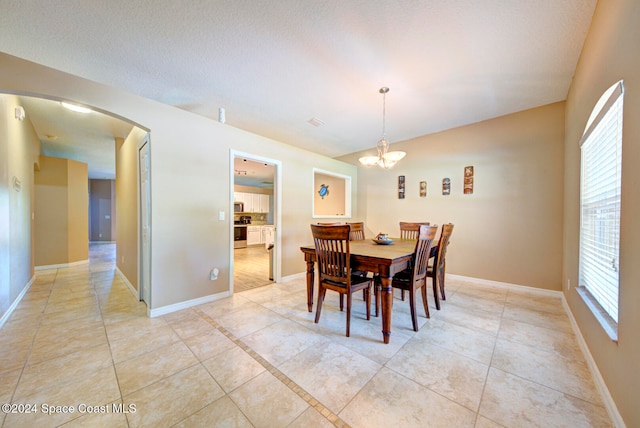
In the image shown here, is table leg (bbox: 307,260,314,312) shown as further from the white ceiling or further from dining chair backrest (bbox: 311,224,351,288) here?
the white ceiling

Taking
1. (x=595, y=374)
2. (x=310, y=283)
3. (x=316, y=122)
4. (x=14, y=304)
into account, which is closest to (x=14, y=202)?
(x=14, y=304)

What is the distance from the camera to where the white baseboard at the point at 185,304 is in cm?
254

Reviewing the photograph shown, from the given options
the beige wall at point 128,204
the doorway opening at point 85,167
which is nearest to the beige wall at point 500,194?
the doorway opening at point 85,167

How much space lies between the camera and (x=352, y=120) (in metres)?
3.75

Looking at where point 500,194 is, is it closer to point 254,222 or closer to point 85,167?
point 254,222

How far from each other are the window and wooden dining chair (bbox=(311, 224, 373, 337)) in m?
1.67

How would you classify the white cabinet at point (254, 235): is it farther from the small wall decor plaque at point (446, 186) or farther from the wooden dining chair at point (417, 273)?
the wooden dining chair at point (417, 273)

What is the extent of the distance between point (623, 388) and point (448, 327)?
1.19 metres

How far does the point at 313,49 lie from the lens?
7.03 ft

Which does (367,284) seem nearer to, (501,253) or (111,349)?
(111,349)

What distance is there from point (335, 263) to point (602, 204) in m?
2.08

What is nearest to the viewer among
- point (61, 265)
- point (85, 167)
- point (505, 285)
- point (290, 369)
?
point (290, 369)

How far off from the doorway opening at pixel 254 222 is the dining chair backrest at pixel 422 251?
2230mm

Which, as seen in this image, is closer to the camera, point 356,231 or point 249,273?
point 356,231
